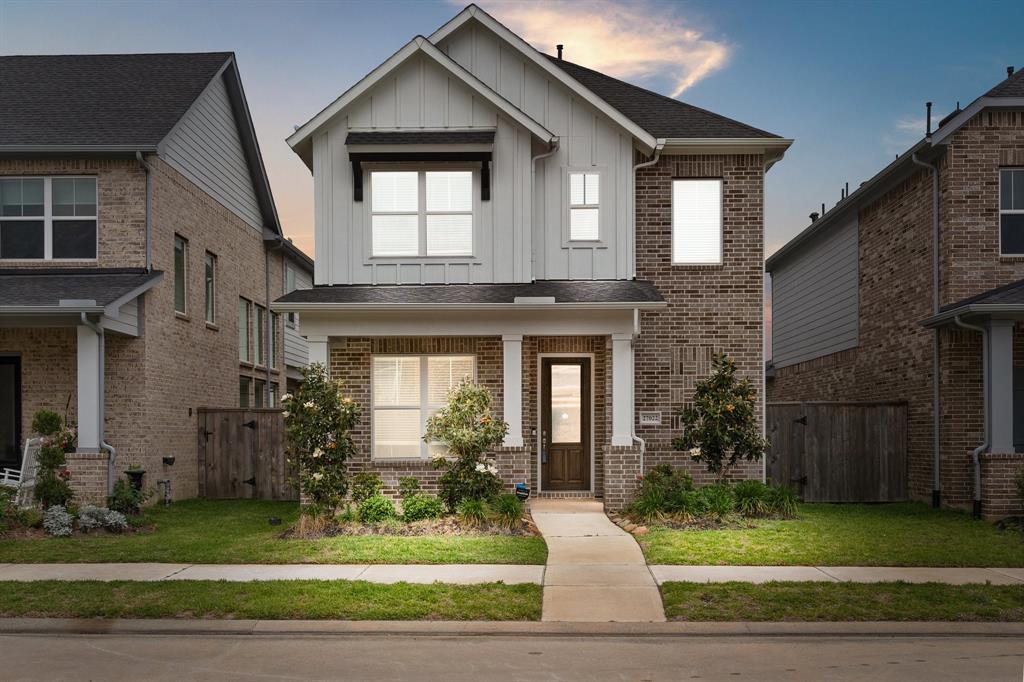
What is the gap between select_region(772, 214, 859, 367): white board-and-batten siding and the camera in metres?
22.3

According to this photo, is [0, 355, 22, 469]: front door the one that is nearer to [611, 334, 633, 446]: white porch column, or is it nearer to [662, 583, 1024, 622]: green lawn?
[611, 334, 633, 446]: white porch column

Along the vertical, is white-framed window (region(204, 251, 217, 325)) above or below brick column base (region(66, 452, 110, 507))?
above

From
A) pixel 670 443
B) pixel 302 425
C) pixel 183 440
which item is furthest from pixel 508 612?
pixel 183 440

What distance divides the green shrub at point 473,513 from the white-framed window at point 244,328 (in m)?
12.1

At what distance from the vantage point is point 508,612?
9094 millimetres

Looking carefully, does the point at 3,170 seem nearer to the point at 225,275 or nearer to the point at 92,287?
the point at 92,287

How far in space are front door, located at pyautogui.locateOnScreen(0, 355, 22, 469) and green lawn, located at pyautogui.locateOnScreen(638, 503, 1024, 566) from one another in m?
11.9

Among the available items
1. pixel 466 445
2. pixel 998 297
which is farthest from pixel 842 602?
pixel 998 297

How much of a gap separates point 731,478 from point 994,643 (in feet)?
27.6

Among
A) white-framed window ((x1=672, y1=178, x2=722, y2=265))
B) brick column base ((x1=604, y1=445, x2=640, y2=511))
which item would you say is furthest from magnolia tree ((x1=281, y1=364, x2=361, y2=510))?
white-framed window ((x1=672, y1=178, x2=722, y2=265))

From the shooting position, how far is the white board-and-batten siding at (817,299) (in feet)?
73.0

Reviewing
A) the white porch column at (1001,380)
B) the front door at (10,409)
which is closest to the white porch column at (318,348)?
the front door at (10,409)

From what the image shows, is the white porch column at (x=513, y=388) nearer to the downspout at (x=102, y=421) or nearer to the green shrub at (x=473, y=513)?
the green shrub at (x=473, y=513)

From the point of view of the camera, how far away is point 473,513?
13.6 m
